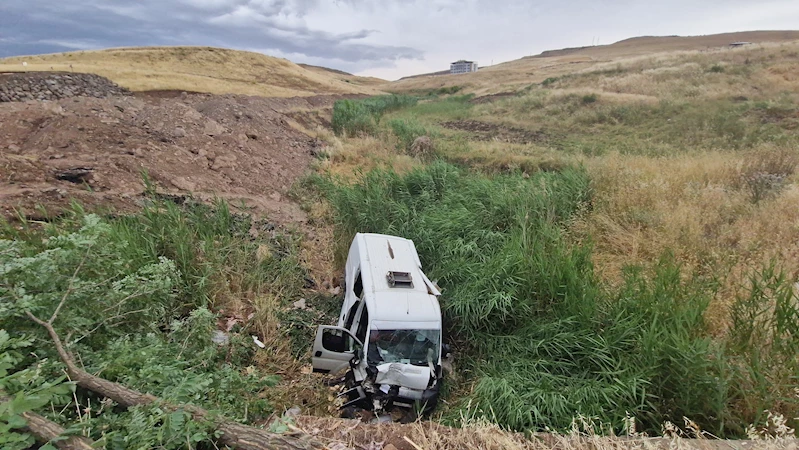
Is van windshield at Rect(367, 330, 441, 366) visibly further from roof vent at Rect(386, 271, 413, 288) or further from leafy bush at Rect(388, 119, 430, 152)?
leafy bush at Rect(388, 119, 430, 152)

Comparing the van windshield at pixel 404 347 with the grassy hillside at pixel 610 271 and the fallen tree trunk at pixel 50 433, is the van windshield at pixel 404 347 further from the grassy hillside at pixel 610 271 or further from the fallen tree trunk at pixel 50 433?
the fallen tree trunk at pixel 50 433

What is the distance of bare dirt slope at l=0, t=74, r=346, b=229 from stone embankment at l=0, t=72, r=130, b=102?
11.0 meters

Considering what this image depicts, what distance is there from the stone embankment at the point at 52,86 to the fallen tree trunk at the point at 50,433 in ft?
77.0

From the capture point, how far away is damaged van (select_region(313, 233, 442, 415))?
167 inches

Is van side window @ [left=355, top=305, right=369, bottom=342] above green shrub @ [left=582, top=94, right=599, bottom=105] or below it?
below

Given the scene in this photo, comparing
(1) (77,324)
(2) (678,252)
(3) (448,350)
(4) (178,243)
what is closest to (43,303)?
(1) (77,324)

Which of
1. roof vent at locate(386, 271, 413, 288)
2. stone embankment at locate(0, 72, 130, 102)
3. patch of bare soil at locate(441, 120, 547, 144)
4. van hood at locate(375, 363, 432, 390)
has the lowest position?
van hood at locate(375, 363, 432, 390)

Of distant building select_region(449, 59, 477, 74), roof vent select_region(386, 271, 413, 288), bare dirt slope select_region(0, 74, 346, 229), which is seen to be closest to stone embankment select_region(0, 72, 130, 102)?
bare dirt slope select_region(0, 74, 346, 229)

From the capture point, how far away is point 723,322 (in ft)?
13.9

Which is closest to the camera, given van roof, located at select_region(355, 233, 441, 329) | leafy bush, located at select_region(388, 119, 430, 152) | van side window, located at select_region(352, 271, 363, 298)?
van roof, located at select_region(355, 233, 441, 329)

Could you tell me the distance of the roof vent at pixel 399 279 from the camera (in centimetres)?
502

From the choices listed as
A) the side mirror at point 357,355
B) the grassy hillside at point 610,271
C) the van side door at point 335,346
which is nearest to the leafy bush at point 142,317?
the van side door at point 335,346

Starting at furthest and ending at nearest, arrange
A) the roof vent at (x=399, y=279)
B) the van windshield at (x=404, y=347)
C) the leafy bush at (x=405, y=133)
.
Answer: the leafy bush at (x=405, y=133) → the roof vent at (x=399, y=279) → the van windshield at (x=404, y=347)

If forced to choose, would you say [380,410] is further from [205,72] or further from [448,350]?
[205,72]
